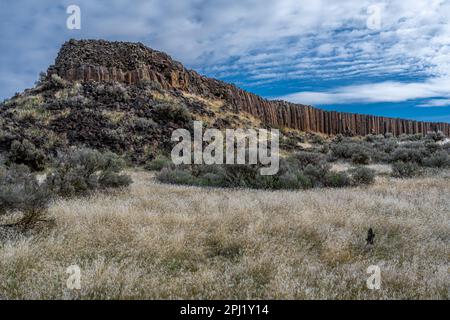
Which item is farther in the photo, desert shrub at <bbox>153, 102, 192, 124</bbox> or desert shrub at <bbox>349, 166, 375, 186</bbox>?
desert shrub at <bbox>153, 102, 192, 124</bbox>

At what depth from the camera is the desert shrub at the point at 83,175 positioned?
26.6ft

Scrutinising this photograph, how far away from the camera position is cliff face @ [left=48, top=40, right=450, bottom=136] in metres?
30.9

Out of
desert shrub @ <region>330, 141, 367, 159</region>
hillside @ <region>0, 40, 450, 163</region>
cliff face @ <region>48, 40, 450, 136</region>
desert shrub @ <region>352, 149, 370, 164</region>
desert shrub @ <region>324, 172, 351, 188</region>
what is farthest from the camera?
cliff face @ <region>48, 40, 450, 136</region>

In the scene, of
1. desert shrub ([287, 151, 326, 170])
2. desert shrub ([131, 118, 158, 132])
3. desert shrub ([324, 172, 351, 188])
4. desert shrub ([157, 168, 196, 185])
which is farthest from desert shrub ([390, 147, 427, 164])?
desert shrub ([131, 118, 158, 132])

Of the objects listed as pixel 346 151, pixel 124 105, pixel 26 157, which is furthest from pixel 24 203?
pixel 124 105

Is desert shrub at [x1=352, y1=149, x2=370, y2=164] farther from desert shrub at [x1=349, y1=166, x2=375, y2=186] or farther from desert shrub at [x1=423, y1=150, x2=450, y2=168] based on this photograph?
desert shrub at [x1=349, y1=166, x2=375, y2=186]

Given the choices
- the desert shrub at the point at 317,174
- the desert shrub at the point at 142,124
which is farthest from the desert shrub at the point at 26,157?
the desert shrub at the point at 317,174

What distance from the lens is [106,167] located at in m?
9.85

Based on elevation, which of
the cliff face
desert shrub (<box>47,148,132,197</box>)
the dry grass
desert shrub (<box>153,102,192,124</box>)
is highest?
the cliff face

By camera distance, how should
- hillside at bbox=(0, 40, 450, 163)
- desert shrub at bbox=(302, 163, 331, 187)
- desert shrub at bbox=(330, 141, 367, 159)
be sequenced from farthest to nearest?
1. hillside at bbox=(0, 40, 450, 163)
2. desert shrub at bbox=(330, 141, 367, 159)
3. desert shrub at bbox=(302, 163, 331, 187)

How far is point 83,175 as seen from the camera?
9.02m

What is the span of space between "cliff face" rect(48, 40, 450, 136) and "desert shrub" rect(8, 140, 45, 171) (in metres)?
16.2

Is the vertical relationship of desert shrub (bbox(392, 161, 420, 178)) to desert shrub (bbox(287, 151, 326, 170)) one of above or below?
below

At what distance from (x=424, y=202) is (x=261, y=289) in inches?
237
